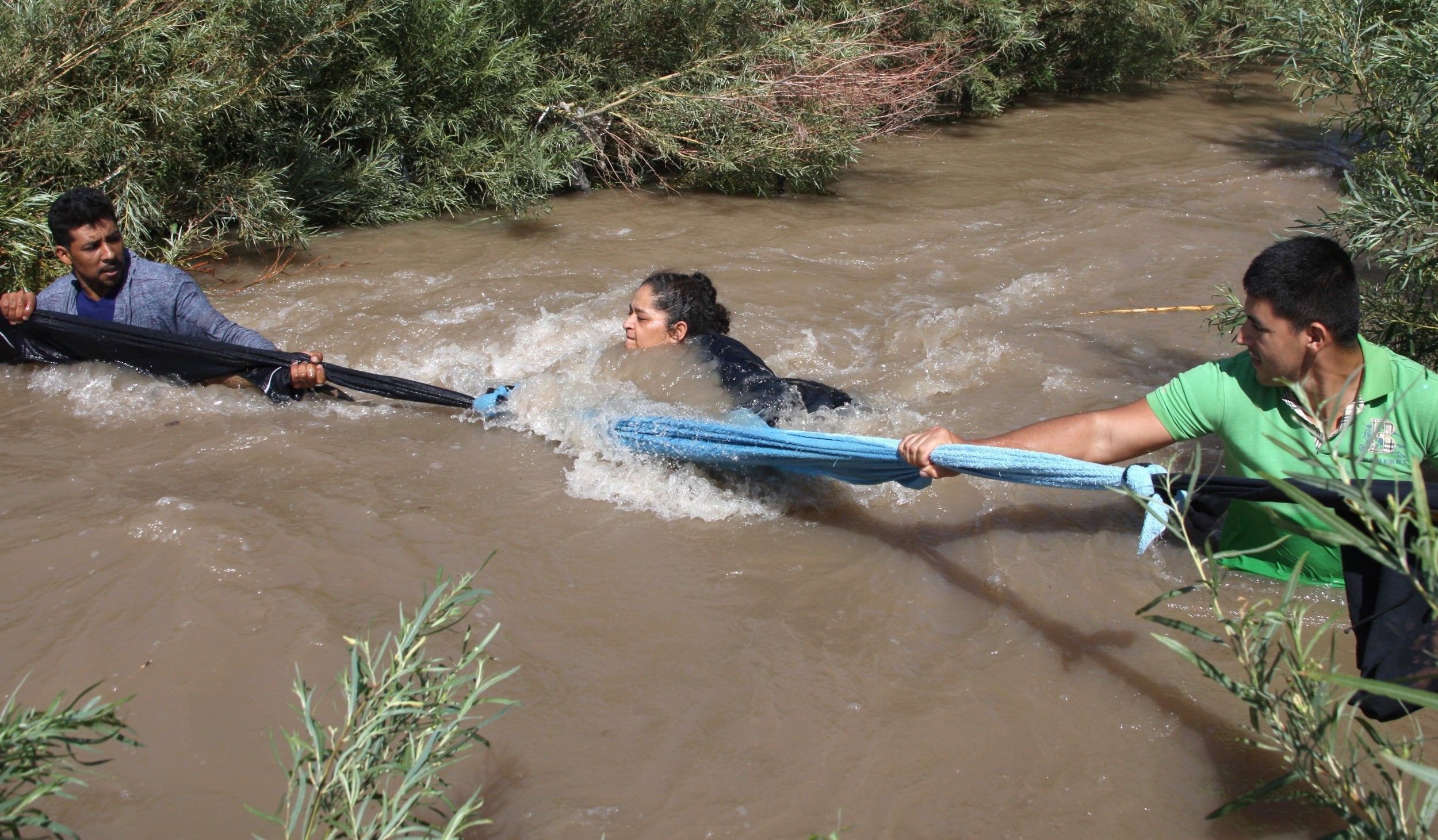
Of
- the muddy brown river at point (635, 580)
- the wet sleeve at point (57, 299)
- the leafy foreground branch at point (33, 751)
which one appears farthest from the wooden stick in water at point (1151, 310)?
the leafy foreground branch at point (33, 751)

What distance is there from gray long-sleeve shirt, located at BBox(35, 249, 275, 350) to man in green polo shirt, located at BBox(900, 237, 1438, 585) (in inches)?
120

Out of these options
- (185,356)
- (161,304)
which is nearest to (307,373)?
(185,356)

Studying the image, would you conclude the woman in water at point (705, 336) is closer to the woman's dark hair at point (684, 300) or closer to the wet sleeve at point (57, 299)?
the woman's dark hair at point (684, 300)

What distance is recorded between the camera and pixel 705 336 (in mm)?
4066

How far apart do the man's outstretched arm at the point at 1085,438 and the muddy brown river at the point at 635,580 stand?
1.24 feet

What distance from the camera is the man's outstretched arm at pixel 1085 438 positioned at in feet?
9.75

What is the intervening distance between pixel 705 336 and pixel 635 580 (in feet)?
4.38

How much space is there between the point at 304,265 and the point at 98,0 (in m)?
1.78

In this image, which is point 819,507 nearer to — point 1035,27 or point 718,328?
point 718,328

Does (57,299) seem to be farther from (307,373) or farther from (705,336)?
(705,336)

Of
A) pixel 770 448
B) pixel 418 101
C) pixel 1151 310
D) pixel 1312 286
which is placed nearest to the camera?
pixel 1312 286

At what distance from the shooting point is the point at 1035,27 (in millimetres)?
10969

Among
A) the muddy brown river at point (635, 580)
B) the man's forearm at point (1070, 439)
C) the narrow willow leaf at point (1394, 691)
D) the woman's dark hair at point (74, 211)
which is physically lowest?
the muddy brown river at point (635, 580)

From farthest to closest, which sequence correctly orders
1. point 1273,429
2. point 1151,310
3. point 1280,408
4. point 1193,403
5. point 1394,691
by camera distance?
point 1151,310, point 1193,403, point 1280,408, point 1273,429, point 1394,691
